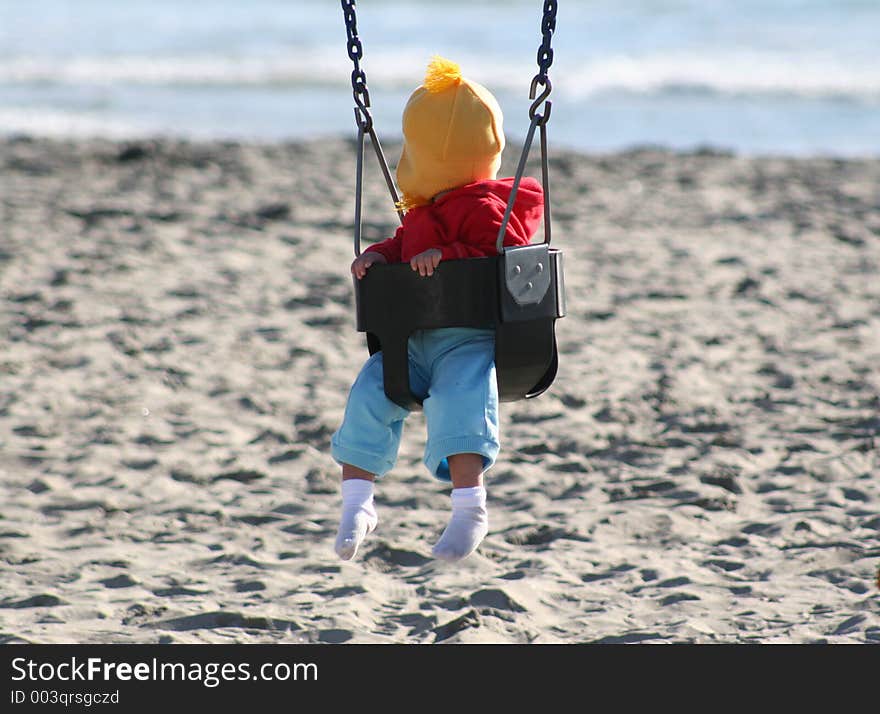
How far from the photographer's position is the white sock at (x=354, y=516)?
3.10 metres

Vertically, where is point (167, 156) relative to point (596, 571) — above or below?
above

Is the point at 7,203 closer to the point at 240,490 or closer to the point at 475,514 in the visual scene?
the point at 240,490

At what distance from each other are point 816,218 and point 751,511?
5034mm

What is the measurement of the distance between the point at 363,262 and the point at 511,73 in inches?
688

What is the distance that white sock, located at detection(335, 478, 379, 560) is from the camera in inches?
122

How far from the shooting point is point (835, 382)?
6.57 meters

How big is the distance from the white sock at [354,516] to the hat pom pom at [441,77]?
102 centimetres

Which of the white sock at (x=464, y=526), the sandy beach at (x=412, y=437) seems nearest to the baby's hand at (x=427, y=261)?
the white sock at (x=464, y=526)

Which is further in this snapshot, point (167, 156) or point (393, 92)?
point (393, 92)

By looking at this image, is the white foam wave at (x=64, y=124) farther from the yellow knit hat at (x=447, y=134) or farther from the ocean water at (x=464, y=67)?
the yellow knit hat at (x=447, y=134)

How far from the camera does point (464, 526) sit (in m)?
3.05

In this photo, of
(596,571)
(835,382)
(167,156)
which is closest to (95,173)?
(167,156)
